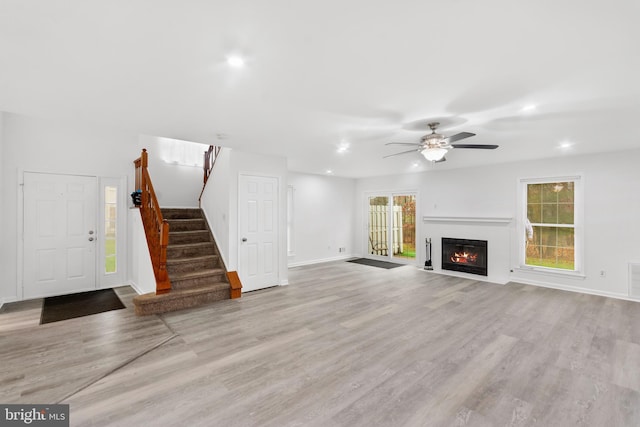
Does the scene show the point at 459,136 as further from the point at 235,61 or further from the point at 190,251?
the point at 190,251

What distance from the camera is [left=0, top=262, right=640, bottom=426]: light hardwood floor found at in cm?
211

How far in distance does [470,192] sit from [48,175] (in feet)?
27.1

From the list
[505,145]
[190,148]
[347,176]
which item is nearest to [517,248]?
[505,145]

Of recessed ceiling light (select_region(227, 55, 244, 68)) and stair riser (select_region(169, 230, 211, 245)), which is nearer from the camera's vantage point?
recessed ceiling light (select_region(227, 55, 244, 68))

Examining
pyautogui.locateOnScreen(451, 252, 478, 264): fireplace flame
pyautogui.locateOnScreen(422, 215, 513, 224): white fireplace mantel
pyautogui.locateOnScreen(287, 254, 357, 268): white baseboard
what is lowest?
pyautogui.locateOnScreen(287, 254, 357, 268): white baseboard

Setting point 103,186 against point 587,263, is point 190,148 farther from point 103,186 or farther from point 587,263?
point 587,263

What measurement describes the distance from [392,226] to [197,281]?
556 centimetres

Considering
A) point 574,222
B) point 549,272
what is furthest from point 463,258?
point 574,222

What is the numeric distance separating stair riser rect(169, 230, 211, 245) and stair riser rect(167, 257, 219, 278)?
56cm

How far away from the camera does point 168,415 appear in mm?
2047

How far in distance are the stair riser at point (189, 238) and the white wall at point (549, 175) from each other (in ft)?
17.4

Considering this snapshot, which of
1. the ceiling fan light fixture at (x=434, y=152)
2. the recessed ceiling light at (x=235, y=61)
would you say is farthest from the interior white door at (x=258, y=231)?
the recessed ceiling light at (x=235, y=61)

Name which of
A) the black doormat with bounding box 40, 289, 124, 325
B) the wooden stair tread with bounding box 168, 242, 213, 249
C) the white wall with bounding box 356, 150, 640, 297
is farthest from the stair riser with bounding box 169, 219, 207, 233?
the white wall with bounding box 356, 150, 640, 297

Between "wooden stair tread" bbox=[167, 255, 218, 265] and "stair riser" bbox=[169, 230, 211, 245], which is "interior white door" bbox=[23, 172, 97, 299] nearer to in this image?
"stair riser" bbox=[169, 230, 211, 245]
